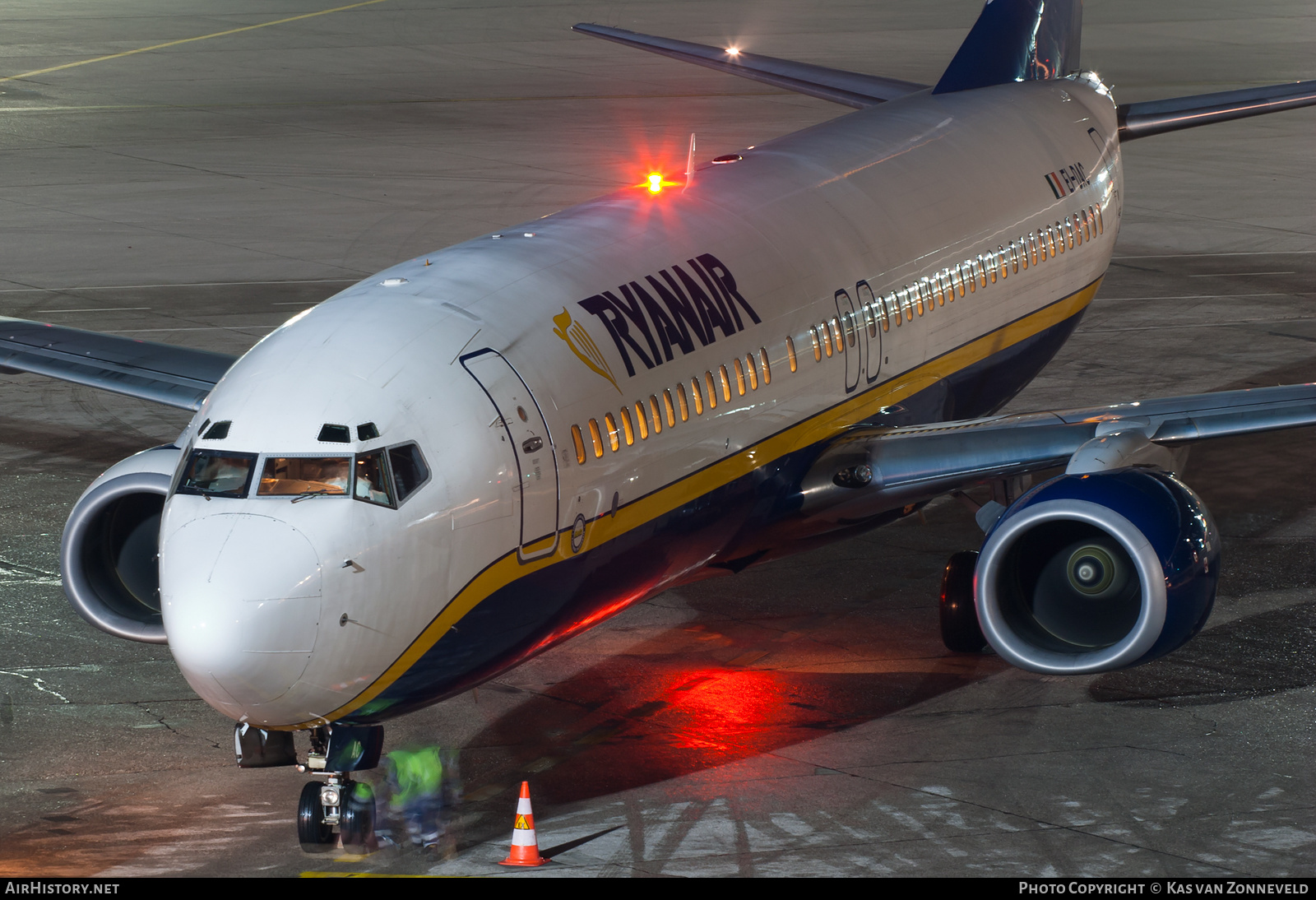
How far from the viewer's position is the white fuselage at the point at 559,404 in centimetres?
1109

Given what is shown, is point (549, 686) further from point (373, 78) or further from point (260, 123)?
point (373, 78)

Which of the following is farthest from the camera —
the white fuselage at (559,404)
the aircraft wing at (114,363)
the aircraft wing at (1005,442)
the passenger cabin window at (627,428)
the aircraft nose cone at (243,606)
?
the aircraft wing at (114,363)

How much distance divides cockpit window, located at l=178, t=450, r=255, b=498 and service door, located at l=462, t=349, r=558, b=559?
5.70ft

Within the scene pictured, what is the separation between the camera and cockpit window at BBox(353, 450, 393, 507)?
11.3m

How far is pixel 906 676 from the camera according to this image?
52.4ft

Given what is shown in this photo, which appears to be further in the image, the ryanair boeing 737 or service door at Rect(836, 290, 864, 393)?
service door at Rect(836, 290, 864, 393)

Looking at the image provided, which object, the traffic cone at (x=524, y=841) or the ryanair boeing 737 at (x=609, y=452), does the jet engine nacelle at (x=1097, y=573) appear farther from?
the traffic cone at (x=524, y=841)

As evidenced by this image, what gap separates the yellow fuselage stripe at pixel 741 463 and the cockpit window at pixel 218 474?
1.55 metres

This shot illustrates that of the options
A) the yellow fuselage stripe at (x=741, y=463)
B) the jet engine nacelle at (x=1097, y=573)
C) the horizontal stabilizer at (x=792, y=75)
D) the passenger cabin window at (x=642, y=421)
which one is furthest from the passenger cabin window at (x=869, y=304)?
the horizontal stabilizer at (x=792, y=75)

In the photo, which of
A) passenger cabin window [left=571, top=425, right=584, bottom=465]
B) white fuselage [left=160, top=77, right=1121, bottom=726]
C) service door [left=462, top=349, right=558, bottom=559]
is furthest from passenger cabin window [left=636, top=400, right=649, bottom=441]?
service door [left=462, top=349, right=558, bottom=559]

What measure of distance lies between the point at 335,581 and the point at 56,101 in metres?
45.3

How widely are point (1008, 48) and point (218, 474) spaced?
15.9 m

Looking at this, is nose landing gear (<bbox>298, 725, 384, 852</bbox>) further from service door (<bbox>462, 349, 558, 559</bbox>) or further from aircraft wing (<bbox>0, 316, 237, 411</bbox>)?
aircraft wing (<bbox>0, 316, 237, 411</bbox>)
